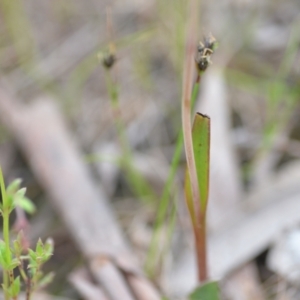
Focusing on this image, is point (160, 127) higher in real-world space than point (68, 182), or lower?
higher

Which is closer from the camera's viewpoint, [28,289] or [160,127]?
[28,289]

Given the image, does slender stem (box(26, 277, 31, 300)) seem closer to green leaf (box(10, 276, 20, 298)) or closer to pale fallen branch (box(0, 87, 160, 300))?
green leaf (box(10, 276, 20, 298))

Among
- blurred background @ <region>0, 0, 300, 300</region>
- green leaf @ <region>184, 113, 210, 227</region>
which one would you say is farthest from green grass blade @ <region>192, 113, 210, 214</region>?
blurred background @ <region>0, 0, 300, 300</region>

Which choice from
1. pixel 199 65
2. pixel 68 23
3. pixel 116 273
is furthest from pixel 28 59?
pixel 199 65

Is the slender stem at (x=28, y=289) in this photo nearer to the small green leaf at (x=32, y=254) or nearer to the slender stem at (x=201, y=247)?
the small green leaf at (x=32, y=254)

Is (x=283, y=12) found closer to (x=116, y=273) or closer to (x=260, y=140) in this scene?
(x=260, y=140)

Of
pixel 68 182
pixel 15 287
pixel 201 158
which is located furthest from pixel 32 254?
pixel 68 182

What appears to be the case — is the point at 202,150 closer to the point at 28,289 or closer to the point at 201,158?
the point at 201,158
